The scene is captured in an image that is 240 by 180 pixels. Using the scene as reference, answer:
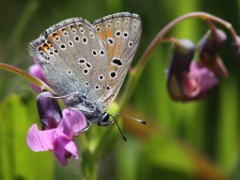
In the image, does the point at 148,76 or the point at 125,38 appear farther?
the point at 148,76

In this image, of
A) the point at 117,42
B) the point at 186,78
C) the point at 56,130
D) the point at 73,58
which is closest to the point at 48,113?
the point at 56,130

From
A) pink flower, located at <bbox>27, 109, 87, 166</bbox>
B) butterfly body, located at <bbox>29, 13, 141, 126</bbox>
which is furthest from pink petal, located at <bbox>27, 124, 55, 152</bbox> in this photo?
butterfly body, located at <bbox>29, 13, 141, 126</bbox>

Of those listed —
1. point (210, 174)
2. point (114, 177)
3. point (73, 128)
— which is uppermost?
point (73, 128)

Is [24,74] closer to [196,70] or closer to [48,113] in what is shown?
[48,113]

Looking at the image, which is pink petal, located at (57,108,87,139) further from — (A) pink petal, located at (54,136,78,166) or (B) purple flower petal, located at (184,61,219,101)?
(B) purple flower petal, located at (184,61,219,101)

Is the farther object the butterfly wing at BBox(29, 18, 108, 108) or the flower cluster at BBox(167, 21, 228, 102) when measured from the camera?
the flower cluster at BBox(167, 21, 228, 102)

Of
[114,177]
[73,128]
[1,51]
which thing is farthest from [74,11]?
[73,128]

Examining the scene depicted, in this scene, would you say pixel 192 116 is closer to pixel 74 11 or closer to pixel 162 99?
pixel 162 99
